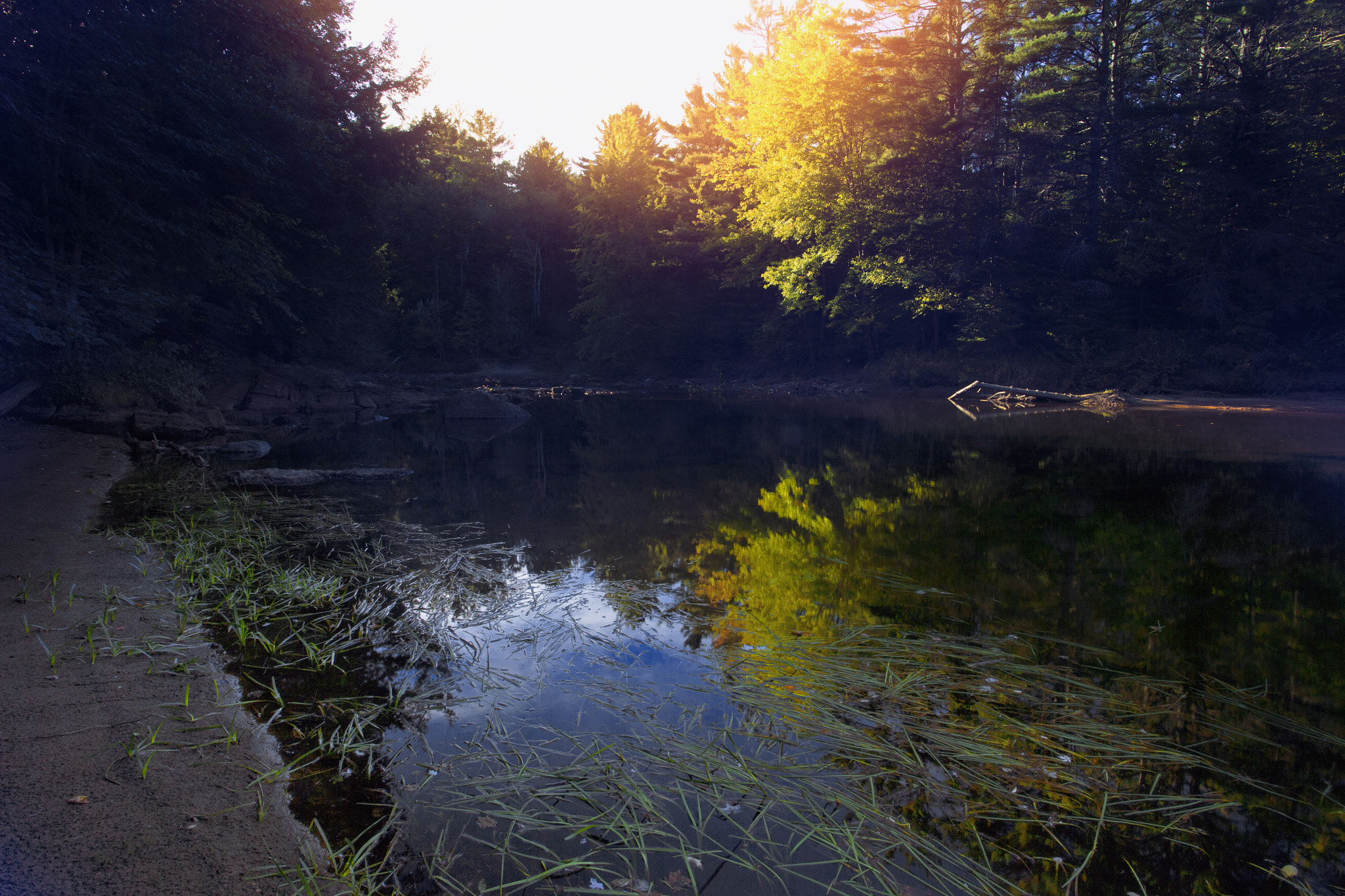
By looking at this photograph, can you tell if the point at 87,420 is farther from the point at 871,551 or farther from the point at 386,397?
the point at 871,551

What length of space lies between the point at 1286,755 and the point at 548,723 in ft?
10.1

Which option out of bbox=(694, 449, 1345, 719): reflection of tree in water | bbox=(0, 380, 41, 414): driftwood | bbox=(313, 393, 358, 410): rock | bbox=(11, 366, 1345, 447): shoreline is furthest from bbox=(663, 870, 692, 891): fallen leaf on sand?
bbox=(313, 393, 358, 410): rock

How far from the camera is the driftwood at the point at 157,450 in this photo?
380 inches

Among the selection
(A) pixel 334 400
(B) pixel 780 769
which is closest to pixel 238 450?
(A) pixel 334 400

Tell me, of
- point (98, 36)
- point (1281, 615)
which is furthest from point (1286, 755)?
point (98, 36)

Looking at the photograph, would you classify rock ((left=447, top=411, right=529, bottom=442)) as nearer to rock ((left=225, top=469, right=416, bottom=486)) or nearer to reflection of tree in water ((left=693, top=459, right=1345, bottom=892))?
rock ((left=225, top=469, right=416, bottom=486))

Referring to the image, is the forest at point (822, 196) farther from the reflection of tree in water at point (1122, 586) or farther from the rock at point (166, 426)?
the reflection of tree in water at point (1122, 586)

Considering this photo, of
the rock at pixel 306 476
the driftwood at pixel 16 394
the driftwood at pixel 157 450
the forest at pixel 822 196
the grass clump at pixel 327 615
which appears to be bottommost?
the grass clump at pixel 327 615

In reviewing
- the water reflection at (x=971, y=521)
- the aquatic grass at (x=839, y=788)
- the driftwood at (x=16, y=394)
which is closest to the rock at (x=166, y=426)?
the driftwood at (x=16, y=394)

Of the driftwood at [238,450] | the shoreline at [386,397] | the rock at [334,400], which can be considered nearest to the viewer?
the driftwood at [238,450]

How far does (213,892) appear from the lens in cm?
191

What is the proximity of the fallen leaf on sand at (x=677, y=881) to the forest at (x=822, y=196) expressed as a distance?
1194cm

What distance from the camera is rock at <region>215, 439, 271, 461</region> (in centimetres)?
1055

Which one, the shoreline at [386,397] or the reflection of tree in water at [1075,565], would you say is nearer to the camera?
the reflection of tree in water at [1075,565]
